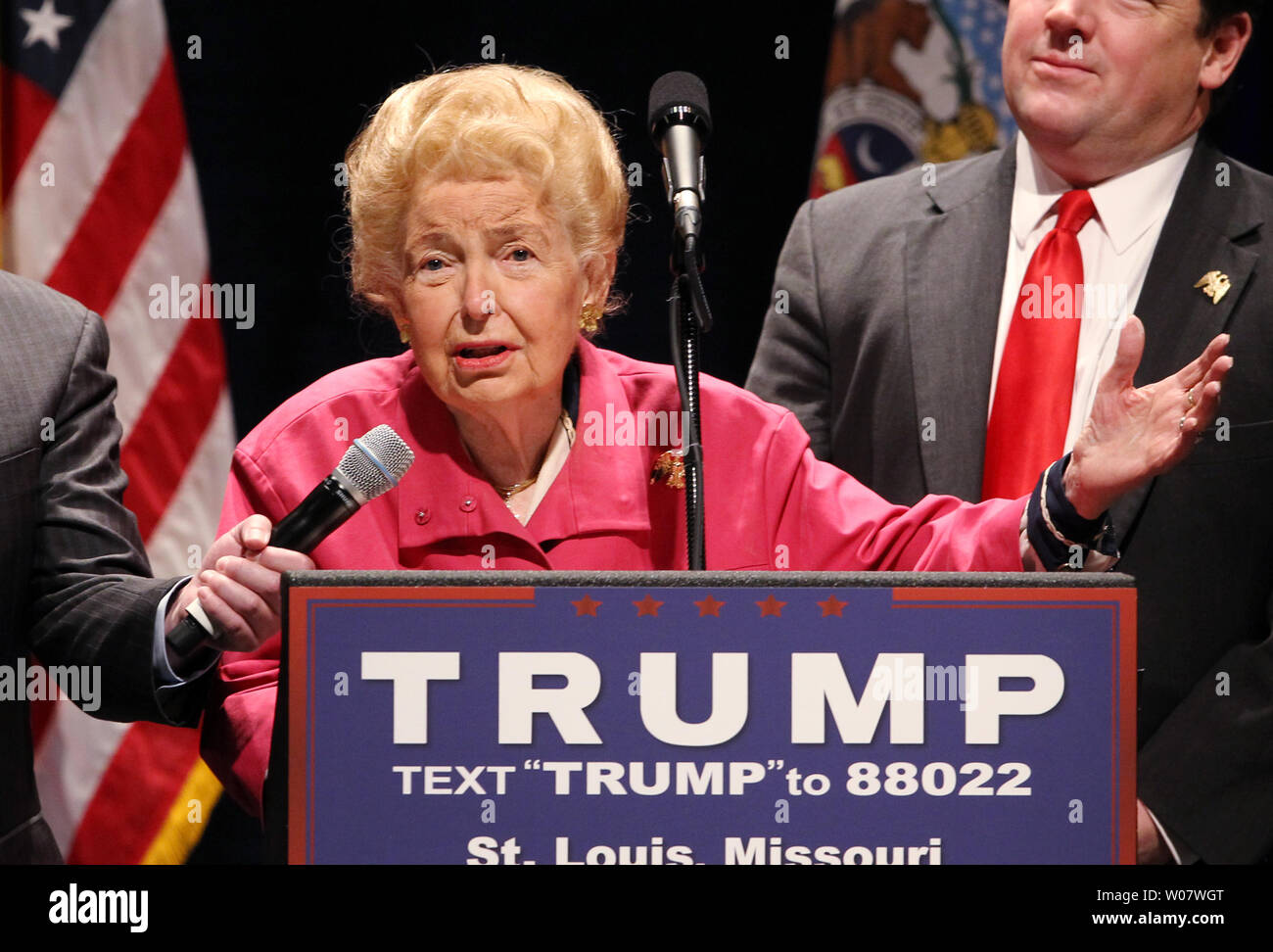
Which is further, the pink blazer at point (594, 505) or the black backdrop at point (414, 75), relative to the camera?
the black backdrop at point (414, 75)

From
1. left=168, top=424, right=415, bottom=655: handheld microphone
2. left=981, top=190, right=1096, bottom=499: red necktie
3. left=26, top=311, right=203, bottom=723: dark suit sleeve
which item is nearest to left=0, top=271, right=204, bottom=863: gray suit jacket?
left=26, top=311, right=203, bottom=723: dark suit sleeve

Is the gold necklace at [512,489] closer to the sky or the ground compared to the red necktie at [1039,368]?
closer to the ground

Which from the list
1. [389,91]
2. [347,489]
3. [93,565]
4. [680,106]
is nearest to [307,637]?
[347,489]

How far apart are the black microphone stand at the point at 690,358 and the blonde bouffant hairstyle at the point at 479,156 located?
326 millimetres

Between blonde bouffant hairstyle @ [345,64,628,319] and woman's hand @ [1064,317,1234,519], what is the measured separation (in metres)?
0.63

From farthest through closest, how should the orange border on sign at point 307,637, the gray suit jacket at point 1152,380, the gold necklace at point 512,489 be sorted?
the gray suit jacket at point 1152,380 → the gold necklace at point 512,489 → the orange border on sign at point 307,637

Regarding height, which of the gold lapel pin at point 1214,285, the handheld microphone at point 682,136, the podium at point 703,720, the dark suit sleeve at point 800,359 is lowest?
the podium at point 703,720

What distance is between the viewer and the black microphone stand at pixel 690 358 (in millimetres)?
1513

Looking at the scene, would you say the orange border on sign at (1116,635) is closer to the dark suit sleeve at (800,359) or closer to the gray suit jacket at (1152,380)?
the gray suit jacket at (1152,380)

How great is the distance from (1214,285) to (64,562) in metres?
1.57

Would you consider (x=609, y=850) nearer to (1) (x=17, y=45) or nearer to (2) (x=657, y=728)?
(2) (x=657, y=728)

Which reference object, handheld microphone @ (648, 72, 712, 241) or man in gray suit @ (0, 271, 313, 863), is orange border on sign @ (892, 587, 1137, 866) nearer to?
handheld microphone @ (648, 72, 712, 241)

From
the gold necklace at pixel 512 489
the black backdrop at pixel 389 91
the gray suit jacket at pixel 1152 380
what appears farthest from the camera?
the black backdrop at pixel 389 91

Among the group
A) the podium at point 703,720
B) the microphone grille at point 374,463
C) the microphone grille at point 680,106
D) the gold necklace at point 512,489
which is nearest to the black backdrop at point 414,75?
the gold necklace at point 512,489
